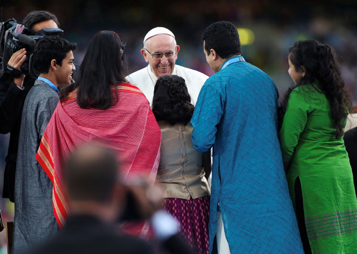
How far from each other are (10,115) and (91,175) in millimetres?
1432

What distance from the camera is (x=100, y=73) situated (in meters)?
1.96

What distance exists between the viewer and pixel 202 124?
1.89m

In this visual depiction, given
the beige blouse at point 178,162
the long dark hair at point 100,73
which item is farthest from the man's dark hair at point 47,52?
the beige blouse at point 178,162

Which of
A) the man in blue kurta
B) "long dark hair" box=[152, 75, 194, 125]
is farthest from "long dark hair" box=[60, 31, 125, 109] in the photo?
the man in blue kurta

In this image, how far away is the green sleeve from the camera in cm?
191

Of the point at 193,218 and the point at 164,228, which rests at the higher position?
the point at 164,228

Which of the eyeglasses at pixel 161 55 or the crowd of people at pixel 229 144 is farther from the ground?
the eyeglasses at pixel 161 55

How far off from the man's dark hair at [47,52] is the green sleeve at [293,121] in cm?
132

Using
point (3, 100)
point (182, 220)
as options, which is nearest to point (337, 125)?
point (182, 220)

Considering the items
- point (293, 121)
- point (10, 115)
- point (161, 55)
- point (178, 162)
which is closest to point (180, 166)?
point (178, 162)

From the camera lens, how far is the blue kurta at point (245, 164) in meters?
1.89

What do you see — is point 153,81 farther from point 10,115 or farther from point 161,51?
point 10,115

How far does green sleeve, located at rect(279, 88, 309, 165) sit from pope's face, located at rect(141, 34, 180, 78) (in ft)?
3.73

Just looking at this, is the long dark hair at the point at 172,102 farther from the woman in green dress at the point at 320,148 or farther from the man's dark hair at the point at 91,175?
the man's dark hair at the point at 91,175
